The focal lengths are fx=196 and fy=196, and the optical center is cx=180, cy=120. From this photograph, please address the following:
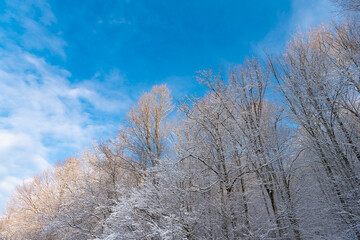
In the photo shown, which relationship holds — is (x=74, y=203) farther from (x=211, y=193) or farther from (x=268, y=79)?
(x=268, y=79)

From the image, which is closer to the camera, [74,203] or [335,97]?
[335,97]

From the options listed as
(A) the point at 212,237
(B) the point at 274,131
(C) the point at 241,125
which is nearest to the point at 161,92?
(C) the point at 241,125

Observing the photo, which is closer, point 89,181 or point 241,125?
point 241,125

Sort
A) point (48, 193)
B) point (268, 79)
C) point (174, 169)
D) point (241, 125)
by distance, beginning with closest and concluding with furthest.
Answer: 1. point (174, 169)
2. point (241, 125)
3. point (268, 79)
4. point (48, 193)

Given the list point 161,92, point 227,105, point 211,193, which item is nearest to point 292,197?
point 211,193

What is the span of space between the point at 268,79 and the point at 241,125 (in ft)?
8.88

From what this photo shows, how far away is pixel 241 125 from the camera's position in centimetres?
836

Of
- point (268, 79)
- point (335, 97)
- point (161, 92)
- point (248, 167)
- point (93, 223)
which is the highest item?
point (161, 92)

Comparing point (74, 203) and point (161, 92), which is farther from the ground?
point (161, 92)

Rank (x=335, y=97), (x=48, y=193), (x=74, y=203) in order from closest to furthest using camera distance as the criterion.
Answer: (x=335, y=97) → (x=74, y=203) → (x=48, y=193)

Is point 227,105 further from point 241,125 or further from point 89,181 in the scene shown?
point 89,181

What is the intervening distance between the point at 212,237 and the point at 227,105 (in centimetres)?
526

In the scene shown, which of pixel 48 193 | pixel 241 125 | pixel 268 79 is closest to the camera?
pixel 241 125

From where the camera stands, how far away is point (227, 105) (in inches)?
347
